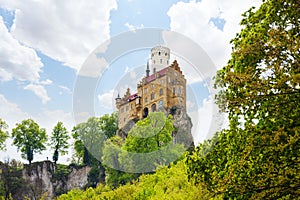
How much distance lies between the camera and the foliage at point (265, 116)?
603 cm

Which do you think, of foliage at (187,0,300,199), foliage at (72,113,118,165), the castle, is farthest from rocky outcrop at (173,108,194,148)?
foliage at (187,0,300,199)

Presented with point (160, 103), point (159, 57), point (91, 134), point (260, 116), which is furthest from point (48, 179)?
point (260, 116)

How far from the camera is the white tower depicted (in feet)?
71.0

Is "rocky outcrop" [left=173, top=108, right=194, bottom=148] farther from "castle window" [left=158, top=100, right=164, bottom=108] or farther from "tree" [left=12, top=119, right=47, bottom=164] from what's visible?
"tree" [left=12, top=119, right=47, bottom=164]

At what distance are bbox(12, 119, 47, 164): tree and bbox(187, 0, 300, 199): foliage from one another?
40959mm

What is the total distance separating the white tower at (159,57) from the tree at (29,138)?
22313mm

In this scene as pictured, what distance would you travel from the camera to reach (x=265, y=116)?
277 inches

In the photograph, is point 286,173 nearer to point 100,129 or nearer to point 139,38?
point 139,38

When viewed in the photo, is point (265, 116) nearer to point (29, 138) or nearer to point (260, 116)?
point (260, 116)

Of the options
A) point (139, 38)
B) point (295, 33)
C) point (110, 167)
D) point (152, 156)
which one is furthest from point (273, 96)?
point (110, 167)

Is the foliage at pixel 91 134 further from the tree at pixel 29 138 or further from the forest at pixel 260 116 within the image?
the forest at pixel 260 116

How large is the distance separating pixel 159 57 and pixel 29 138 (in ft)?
87.8

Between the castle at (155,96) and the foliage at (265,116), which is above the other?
the castle at (155,96)

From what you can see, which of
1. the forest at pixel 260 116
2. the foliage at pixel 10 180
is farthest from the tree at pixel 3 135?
the forest at pixel 260 116
